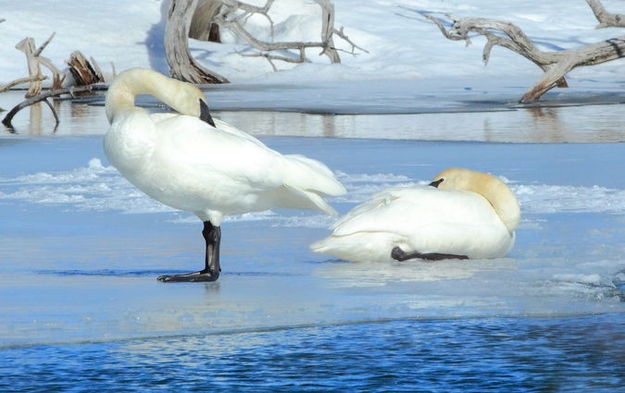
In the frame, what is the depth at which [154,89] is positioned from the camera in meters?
6.44

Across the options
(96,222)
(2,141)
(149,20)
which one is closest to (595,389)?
(96,222)

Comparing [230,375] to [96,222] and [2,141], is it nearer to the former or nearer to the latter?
[96,222]

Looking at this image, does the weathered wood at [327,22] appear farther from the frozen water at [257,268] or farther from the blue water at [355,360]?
the blue water at [355,360]

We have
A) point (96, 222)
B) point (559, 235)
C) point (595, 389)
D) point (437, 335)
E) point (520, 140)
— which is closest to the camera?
point (595, 389)

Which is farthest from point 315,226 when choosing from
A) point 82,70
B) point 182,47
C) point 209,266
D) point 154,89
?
point 182,47

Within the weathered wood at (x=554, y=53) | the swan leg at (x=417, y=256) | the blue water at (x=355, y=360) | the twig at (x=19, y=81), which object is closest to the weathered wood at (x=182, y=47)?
the twig at (x=19, y=81)

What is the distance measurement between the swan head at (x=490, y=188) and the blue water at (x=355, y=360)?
164 centimetres

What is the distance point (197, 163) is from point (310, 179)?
63 centimetres

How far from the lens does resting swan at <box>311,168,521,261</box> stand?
6.54 m

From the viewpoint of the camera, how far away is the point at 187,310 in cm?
539

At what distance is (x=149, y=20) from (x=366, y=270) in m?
30.3

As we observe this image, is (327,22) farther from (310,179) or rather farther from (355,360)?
(355,360)

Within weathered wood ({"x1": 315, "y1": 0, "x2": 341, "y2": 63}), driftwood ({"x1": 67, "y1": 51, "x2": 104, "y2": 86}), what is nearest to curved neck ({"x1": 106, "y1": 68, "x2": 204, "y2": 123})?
driftwood ({"x1": 67, "y1": 51, "x2": 104, "y2": 86})

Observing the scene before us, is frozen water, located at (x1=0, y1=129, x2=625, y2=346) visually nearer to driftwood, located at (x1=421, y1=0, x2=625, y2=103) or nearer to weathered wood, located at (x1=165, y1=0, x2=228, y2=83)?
driftwood, located at (x1=421, y1=0, x2=625, y2=103)
